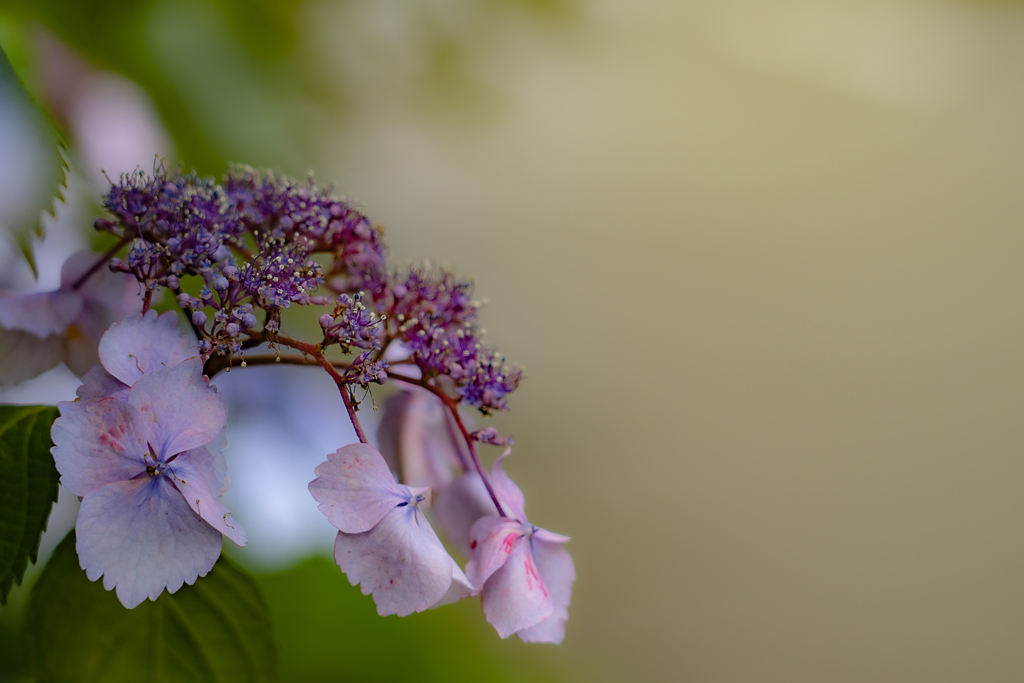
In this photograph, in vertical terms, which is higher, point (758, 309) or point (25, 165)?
point (758, 309)

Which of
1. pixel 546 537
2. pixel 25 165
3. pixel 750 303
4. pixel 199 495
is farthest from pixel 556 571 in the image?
pixel 750 303

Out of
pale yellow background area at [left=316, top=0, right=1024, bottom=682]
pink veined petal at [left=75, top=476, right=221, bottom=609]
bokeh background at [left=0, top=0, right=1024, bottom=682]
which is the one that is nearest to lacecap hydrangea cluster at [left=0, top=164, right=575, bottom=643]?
pink veined petal at [left=75, top=476, right=221, bottom=609]

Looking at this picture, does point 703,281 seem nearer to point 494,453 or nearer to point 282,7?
point 494,453

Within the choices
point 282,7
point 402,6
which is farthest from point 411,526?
point 402,6

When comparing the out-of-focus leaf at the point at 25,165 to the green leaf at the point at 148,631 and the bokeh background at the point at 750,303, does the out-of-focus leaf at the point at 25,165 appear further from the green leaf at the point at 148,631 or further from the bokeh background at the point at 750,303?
the bokeh background at the point at 750,303

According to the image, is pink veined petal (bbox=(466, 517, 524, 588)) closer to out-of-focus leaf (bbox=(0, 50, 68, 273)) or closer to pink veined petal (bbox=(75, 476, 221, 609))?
pink veined petal (bbox=(75, 476, 221, 609))

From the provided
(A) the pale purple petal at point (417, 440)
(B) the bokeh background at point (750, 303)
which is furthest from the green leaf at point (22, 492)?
(B) the bokeh background at point (750, 303)

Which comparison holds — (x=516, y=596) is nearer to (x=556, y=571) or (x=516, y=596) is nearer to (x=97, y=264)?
(x=556, y=571)
